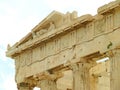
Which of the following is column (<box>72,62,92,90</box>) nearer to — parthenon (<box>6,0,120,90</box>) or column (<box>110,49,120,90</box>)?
parthenon (<box>6,0,120,90</box>)

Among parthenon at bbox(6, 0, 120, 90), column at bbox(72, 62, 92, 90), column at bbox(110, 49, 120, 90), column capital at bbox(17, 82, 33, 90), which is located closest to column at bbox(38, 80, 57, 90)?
parthenon at bbox(6, 0, 120, 90)

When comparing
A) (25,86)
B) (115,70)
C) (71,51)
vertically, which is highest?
(71,51)

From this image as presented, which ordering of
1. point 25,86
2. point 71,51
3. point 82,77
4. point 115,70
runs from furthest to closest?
Result: point 25,86, point 71,51, point 82,77, point 115,70

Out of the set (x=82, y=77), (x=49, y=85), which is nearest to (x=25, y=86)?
(x=49, y=85)

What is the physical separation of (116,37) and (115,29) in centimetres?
38

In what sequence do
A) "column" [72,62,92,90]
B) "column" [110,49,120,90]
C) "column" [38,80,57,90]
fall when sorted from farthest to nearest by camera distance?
1. "column" [38,80,57,90]
2. "column" [72,62,92,90]
3. "column" [110,49,120,90]

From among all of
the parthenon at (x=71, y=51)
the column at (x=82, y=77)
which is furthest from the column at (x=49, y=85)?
the column at (x=82, y=77)

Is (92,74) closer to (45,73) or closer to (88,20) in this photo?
(45,73)

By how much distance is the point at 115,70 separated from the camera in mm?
21266

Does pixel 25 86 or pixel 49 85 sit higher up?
pixel 25 86

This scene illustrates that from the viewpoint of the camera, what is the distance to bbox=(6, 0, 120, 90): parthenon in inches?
852

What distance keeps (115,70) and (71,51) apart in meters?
3.24

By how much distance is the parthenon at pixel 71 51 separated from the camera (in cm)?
2164

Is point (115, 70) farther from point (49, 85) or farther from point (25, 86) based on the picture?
point (25, 86)
